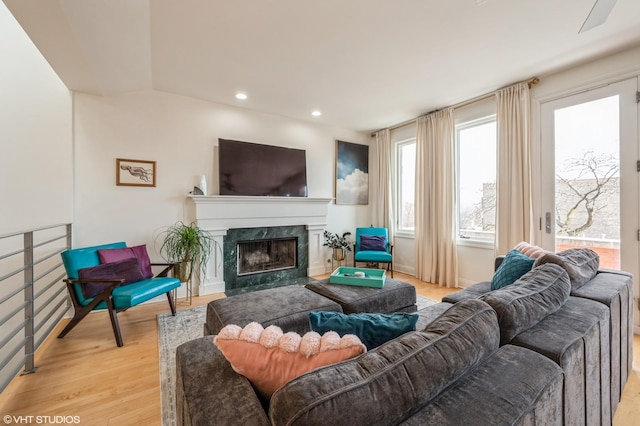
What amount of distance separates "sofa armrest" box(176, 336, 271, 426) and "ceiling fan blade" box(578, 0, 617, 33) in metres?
3.18

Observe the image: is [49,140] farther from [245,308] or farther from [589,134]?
[589,134]

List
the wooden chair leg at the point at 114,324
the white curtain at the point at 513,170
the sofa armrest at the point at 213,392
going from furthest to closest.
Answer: the white curtain at the point at 513,170, the wooden chair leg at the point at 114,324, the sofa armrest at the point at 213,392

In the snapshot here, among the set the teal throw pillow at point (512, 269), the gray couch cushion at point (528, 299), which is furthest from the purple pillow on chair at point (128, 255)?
the teal throw pillow at point (512, 269)

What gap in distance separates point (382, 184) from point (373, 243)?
3.98 feet

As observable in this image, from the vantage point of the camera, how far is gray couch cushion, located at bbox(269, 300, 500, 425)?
0.59 m

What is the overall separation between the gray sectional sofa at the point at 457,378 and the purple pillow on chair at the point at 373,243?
3.19 metres

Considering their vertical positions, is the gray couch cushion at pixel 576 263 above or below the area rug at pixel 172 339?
above

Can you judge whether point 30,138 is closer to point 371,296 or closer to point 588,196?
point 371,296

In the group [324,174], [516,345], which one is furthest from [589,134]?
[324,174]

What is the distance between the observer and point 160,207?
3502 mm

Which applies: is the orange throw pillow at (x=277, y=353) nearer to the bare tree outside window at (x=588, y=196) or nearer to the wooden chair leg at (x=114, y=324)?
the wooden chair leg at (x=114, y=324)

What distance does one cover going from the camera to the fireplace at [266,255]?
13.6ft

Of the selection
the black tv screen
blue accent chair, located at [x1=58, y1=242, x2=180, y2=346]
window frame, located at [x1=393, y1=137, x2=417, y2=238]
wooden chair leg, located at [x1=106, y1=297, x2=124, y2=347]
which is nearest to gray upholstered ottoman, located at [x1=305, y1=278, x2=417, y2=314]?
blue accent chair, located at [x1=58, y1=242, x2=180, y2=346]

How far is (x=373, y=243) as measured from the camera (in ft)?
14.9
